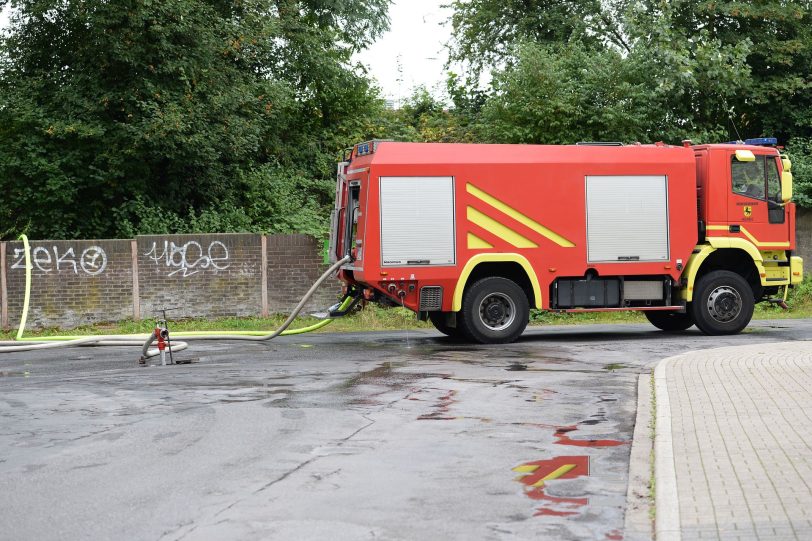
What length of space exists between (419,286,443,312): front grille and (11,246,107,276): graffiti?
7.58 m

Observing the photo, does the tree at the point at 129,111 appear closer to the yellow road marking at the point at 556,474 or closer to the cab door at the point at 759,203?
the cab door at the point at 759,203

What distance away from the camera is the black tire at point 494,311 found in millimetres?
16828

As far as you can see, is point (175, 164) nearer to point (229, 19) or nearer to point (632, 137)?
point (229, 19)

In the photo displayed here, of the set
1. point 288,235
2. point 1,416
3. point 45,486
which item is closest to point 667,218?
point 288,235

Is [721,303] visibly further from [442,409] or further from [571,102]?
[571,102]

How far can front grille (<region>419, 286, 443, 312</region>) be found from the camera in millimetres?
16750

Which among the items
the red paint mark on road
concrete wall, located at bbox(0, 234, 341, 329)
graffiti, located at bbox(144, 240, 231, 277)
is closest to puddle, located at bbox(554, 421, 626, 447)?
the red paint mark on road

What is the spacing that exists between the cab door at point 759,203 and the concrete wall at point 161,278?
8184 mm

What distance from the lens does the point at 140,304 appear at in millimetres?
21406

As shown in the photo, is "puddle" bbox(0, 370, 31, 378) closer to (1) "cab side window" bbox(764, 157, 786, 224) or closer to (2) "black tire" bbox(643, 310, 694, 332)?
(2) "black tire" bbox(643, 310, 694, 332)

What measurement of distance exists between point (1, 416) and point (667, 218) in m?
11.3

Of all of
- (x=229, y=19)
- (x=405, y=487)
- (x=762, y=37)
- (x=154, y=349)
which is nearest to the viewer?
(x=405, y=487)

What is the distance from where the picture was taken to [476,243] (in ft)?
55.5

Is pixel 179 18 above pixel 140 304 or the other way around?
above
